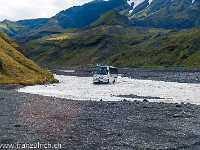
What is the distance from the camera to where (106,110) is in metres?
23.0

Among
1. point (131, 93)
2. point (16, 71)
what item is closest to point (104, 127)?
point (131, 93)

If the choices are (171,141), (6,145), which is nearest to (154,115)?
(171,141)

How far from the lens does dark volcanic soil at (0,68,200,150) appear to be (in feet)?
41.8

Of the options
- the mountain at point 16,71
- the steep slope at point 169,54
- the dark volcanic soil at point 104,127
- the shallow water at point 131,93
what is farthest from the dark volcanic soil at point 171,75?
the dark volcanic soil at point 104,127

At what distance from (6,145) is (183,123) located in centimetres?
1190

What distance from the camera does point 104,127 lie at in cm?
1638

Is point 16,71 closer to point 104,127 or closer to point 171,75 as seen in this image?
point 104,127

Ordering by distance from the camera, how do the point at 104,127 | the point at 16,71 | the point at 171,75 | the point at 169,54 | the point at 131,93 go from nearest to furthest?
the point at 104,127, the point at 131,93, the point at 16,71, the point at 171,75, the point at 169,54

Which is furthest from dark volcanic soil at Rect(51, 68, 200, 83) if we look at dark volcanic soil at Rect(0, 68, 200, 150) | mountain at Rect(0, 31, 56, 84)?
dark volcanic soil at Rect(0, 68, 200, 150)

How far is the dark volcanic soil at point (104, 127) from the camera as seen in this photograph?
41.8ft

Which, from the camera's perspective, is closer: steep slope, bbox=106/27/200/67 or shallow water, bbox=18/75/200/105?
shallow water, bbox=18/75/200/105

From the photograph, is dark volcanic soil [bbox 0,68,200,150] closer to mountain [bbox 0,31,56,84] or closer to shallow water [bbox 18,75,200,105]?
shallow water [bbox 18,75,200,105]

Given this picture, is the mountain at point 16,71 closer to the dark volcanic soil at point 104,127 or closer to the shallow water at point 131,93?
the shallow water at point 131,93

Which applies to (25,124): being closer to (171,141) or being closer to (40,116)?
(40,116)
